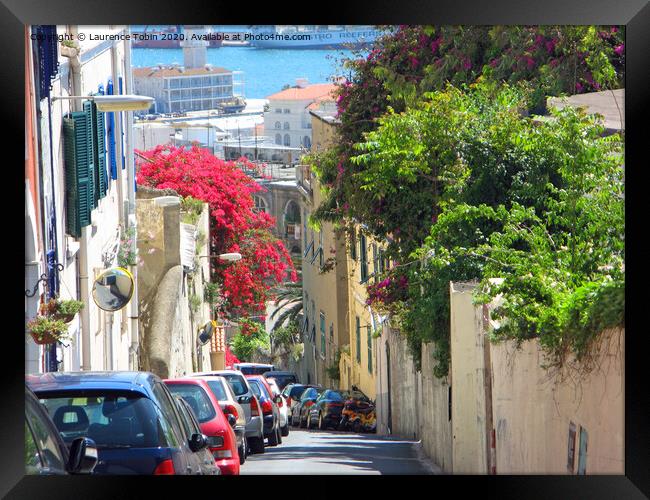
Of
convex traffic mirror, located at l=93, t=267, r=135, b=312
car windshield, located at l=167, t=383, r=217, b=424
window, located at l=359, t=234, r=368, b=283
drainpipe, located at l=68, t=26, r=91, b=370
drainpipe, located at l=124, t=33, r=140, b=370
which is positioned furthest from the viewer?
window, located at l=359, t=234, r=368, b=283

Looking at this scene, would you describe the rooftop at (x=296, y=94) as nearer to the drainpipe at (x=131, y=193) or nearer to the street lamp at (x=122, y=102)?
the drainpipe at (x=131, y=193)

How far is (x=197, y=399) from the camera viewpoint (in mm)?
14523

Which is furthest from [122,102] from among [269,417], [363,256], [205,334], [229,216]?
[363,256]

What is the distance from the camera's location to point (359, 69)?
2409cm

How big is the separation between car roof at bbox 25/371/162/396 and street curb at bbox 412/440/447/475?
670 cm

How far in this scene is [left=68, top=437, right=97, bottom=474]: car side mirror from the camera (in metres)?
8.05

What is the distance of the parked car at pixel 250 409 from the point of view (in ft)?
63.9

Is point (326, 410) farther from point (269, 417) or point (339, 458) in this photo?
point (339, 458)

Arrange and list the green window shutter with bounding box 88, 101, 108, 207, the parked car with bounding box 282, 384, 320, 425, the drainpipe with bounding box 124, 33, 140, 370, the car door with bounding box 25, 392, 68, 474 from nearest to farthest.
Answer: the car door with bounding box 25, 392, 68, 474
the green window shutter with bounding box 88, 101, 108, 207
the drainpipe with bounding box 124, 33, 140, 370
the parked car with bounding box 282, 384, 320, 425

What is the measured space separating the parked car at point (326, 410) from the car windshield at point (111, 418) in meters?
21.2

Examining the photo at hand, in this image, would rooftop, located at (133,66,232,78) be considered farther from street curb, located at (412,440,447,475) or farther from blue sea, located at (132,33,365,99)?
street curb, located at (412,440,447,475)

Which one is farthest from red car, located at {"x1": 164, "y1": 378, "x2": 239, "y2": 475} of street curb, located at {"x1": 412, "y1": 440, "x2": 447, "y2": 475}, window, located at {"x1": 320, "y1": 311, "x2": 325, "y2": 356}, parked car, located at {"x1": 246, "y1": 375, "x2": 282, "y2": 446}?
window, located at {"x1": 320, "y1": 311, "x2": 325, "y2": 356}

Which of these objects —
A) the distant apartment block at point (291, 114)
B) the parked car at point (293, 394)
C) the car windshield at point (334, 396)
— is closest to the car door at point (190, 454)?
the distant apartment block at point (291, 114)
